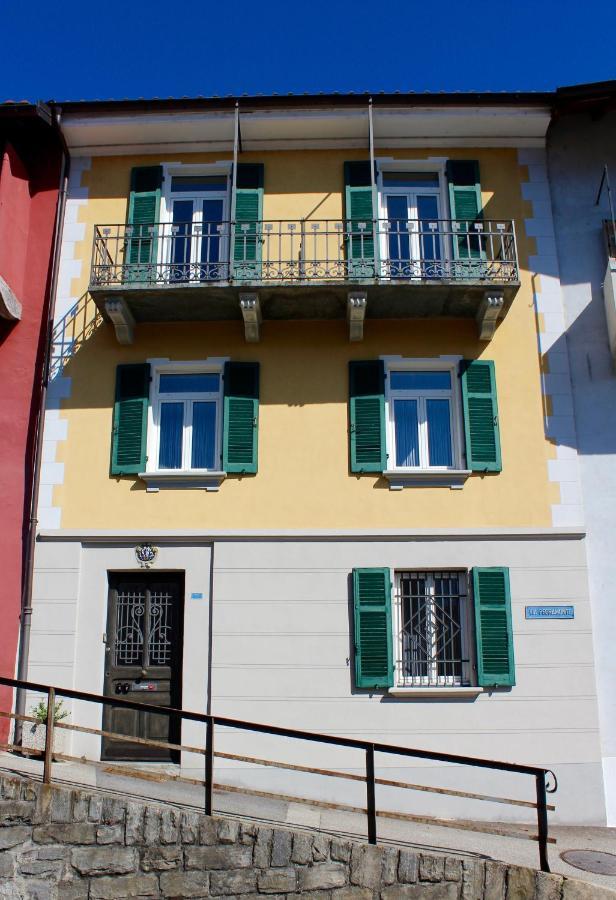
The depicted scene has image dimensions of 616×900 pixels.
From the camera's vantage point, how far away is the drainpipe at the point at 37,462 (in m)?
10.4

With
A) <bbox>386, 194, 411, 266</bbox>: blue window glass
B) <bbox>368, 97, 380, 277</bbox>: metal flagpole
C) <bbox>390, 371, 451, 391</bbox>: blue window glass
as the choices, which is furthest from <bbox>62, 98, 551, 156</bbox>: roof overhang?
<bbox>390, 371, 451, 391</bbox>: blue window glass

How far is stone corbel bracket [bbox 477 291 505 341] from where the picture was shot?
1098 cm

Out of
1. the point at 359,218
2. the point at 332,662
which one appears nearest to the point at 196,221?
the point at 359,218

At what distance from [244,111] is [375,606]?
7.32 metres

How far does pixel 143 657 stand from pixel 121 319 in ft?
15.0

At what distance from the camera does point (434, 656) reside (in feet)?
34.6

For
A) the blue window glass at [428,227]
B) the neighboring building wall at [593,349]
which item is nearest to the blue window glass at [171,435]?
the blue window glass at [428,227]

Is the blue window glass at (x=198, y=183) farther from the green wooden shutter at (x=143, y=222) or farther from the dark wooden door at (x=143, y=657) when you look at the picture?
the dark wooden door at (x=143, y=657)

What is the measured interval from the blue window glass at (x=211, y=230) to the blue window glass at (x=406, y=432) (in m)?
3.47

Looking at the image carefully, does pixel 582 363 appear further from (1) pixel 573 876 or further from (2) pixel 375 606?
(1) pixel 573 876

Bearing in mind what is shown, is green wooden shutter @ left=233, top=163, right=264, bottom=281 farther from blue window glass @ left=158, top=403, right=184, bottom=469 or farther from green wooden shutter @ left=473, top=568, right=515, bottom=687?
green wooden shutter @ left=473, top=568, right=515, bottom=687

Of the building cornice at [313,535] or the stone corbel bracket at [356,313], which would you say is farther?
the stone corbel bracket at [356,313]

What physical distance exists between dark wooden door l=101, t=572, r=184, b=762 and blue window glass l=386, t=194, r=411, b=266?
5659mm

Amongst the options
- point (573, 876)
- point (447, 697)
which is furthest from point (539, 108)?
point (573, 876)
